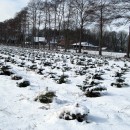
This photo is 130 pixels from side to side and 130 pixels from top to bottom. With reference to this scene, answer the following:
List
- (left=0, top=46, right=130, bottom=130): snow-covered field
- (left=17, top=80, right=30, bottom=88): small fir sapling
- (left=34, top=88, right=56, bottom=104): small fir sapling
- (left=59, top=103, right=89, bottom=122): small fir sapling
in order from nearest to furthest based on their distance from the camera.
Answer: (left=0, top=46, right=130, bottom=130): snow-covered field, (left=59, top=103, right=89, bottom=122): small fir sapling, (left=34, top=88, right=56, bottom=104): small fir sapling, (left=17, top=80, right=30, bottom=88): small fir sapling

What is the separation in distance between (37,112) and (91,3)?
3875cm

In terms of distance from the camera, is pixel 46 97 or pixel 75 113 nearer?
pixel 75 113

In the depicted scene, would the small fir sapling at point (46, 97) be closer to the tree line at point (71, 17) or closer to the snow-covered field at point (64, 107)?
the snow-covered field at point (64, 107)

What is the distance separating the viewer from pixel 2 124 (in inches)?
222

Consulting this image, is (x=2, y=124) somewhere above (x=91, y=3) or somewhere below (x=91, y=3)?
below

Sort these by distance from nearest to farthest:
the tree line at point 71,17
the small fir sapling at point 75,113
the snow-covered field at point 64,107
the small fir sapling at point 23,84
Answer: the snow-covered field at point 64,107
the small fir sapling at point 75,113
the small fir sapling at point 23,84
the tree line at point 71,17

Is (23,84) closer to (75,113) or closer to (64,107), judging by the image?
(64,107)

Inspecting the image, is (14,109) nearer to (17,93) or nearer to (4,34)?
(17,93)

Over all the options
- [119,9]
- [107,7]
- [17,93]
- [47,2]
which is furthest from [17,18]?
[17,93]

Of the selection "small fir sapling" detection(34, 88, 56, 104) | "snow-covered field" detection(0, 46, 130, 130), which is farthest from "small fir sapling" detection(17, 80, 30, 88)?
"small fir sapling" detection(34, 88, 56, 104)

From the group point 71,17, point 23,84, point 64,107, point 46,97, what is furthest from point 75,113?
point 71,17

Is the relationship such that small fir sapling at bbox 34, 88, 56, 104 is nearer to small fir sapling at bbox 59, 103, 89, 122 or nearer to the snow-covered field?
the snow-covered field

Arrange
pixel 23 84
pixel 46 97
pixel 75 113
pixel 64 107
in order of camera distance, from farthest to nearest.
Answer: pixel 23 84, pixel 46 97, pixel 64 107, pixel 75 113

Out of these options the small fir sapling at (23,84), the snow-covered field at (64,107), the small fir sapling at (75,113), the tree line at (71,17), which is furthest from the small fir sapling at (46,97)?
the tree line at (71,17)
